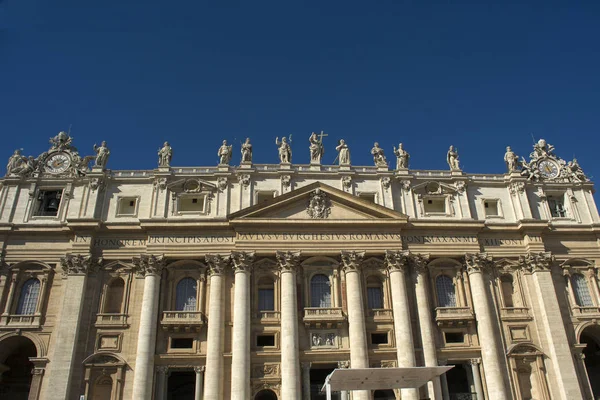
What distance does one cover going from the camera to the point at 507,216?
134 ft

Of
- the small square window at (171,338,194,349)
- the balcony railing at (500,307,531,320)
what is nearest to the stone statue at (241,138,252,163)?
the small square window at (171,338,194,349)

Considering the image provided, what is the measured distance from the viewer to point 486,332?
116 feet

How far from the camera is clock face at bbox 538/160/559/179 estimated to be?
144ft

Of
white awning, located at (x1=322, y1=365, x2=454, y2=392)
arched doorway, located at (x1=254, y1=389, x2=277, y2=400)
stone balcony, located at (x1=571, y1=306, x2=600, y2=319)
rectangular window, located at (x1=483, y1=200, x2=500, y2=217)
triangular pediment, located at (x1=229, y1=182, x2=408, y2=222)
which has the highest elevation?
rectangular window, located at (x1=483, y1=200, x2=500, y2=217)

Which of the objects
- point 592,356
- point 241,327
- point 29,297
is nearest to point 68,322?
point 29,297

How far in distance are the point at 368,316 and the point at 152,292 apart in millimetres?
15066

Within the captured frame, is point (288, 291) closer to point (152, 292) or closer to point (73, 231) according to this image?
point (152, 292)

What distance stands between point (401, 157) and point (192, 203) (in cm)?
1734

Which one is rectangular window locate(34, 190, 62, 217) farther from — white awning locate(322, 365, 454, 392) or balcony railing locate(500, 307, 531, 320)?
balcony railing locate(500, 307, 531, 320)

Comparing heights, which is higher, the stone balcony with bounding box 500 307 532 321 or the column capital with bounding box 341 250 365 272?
the column capital with bounding box 341 250 365 272

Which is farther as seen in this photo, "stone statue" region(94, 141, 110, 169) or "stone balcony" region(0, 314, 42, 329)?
"stone statue" region(94, 141, 110, 169)

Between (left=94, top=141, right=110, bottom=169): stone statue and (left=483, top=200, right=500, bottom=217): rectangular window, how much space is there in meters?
30.6

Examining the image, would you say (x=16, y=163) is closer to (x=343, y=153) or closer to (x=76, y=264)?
(x=76, y=264)

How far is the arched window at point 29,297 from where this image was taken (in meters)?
35.4
